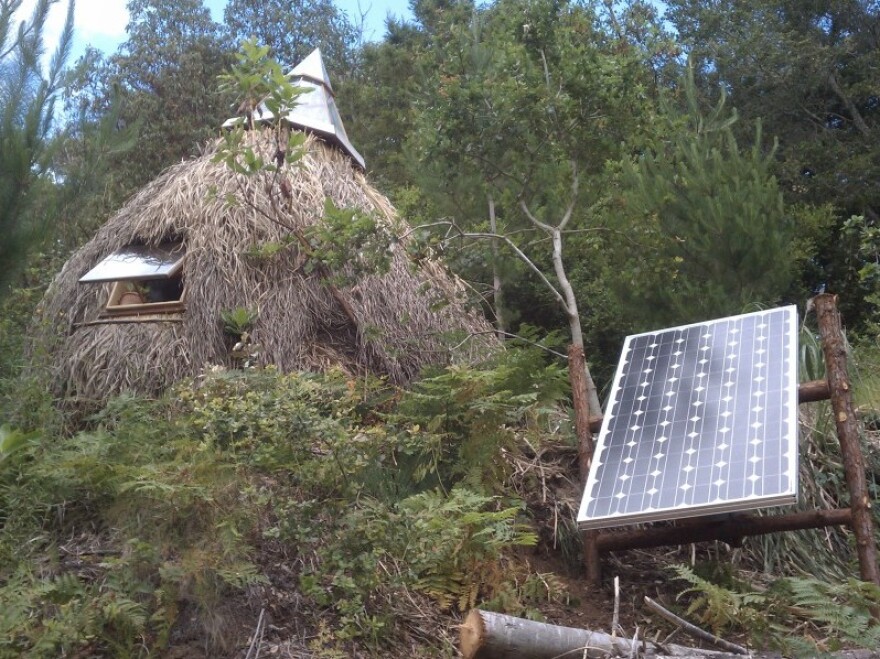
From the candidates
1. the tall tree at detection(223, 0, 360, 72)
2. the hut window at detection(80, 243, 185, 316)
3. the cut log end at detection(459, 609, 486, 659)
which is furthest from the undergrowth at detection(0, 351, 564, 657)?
the tall tree at detection(223, 0, 360, 72)

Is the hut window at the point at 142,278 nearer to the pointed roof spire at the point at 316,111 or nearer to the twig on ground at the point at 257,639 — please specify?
the pointed roof spire at the point at 316,111

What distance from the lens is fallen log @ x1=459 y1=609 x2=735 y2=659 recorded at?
5184 millimetres

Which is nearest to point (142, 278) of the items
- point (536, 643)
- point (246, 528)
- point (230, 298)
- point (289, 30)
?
point (230, 298)

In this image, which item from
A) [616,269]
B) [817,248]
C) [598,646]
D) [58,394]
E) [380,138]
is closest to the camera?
[598,646]

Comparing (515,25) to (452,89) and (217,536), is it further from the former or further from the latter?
(217,536)

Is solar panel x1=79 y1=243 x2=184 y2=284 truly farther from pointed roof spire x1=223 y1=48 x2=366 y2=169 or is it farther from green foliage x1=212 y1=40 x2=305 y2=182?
pointed roof spire x1=223 y1=48 x2=366 y2=169

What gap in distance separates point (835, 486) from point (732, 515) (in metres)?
1.83

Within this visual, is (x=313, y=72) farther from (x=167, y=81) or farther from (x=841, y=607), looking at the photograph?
(x=167, y=81)

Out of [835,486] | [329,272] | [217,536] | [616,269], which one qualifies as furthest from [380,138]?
[217,536]

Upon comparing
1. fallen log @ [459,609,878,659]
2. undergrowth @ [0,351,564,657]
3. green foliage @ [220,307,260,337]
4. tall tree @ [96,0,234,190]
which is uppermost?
tall tree @ [96,0,234,190]

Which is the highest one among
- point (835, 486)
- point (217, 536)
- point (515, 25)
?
point (515, 25)

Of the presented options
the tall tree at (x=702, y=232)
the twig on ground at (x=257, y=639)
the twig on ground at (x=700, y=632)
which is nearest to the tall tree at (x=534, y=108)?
the tall tree at (x=702, y=232)

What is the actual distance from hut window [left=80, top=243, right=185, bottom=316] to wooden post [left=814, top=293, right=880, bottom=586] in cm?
550

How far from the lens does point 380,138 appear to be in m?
21.3
